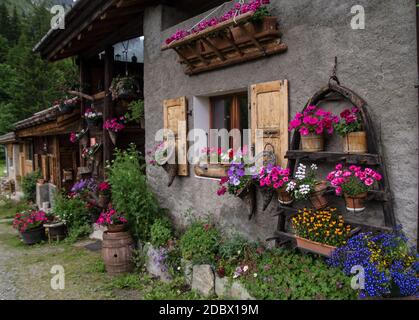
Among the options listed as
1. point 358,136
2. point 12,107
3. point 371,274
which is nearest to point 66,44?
point 358,136

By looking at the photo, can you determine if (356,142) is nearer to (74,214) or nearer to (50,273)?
(50,273)

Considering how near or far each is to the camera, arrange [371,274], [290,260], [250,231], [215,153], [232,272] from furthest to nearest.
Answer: [215,153] < [250,231] < [232,272] < [290,260] < [371,274]

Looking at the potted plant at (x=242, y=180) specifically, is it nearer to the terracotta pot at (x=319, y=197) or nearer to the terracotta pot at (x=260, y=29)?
the terracotta pot at (x=319, y=197)

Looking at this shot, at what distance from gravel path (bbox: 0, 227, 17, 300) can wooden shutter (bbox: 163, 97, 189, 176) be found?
2922mm

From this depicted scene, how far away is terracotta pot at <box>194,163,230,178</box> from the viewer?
4.58 meters

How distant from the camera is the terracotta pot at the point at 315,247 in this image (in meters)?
3.26

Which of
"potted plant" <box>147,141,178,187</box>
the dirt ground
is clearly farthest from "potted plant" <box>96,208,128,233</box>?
"potted plant" <box>147,141,178,187</box>

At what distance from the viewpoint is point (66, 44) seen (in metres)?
8.02

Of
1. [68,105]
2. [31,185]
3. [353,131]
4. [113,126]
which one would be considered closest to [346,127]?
[353,131]

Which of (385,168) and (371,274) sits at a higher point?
(385,168)

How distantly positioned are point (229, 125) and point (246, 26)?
142cm

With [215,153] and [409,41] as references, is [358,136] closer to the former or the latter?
[409,41]

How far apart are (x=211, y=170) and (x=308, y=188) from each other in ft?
5.45

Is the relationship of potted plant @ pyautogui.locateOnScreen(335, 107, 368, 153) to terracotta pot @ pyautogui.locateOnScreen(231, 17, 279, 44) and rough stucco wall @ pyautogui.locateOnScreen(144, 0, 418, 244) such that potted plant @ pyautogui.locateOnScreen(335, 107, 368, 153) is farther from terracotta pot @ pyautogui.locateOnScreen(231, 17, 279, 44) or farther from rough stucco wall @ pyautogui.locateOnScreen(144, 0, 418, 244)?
terracotta pot @ pyautogui.locateOnScreen(231, 17, 279, 44)
